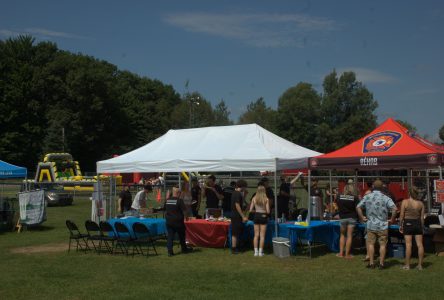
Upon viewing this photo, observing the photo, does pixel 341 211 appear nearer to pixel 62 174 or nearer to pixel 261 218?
pixel 261 218

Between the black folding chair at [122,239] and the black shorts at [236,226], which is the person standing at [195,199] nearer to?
the black folding chair at [122,239]

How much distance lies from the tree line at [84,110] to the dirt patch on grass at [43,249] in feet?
123

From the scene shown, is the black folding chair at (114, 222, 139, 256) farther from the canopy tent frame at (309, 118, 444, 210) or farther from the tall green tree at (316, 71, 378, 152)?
the tall green tree at (316, 71, 378, 152)

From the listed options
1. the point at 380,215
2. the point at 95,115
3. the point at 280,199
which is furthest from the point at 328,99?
the point at 380,215

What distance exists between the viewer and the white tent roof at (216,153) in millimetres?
11695

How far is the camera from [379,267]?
31.1ft

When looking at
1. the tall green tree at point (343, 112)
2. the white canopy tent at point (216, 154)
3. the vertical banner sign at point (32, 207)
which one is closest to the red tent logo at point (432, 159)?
the white canopy tent at point (216, 154)

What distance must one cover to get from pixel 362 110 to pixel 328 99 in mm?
3852

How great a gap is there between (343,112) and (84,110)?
28.6 m

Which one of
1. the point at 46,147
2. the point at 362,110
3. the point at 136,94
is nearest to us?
the point at 46,147

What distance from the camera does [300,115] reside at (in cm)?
5569

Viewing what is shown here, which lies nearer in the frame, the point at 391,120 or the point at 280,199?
the point at 391,120

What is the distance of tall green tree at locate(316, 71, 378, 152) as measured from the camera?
54281 millimetres

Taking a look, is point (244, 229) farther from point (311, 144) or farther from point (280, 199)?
point (311, 144)
